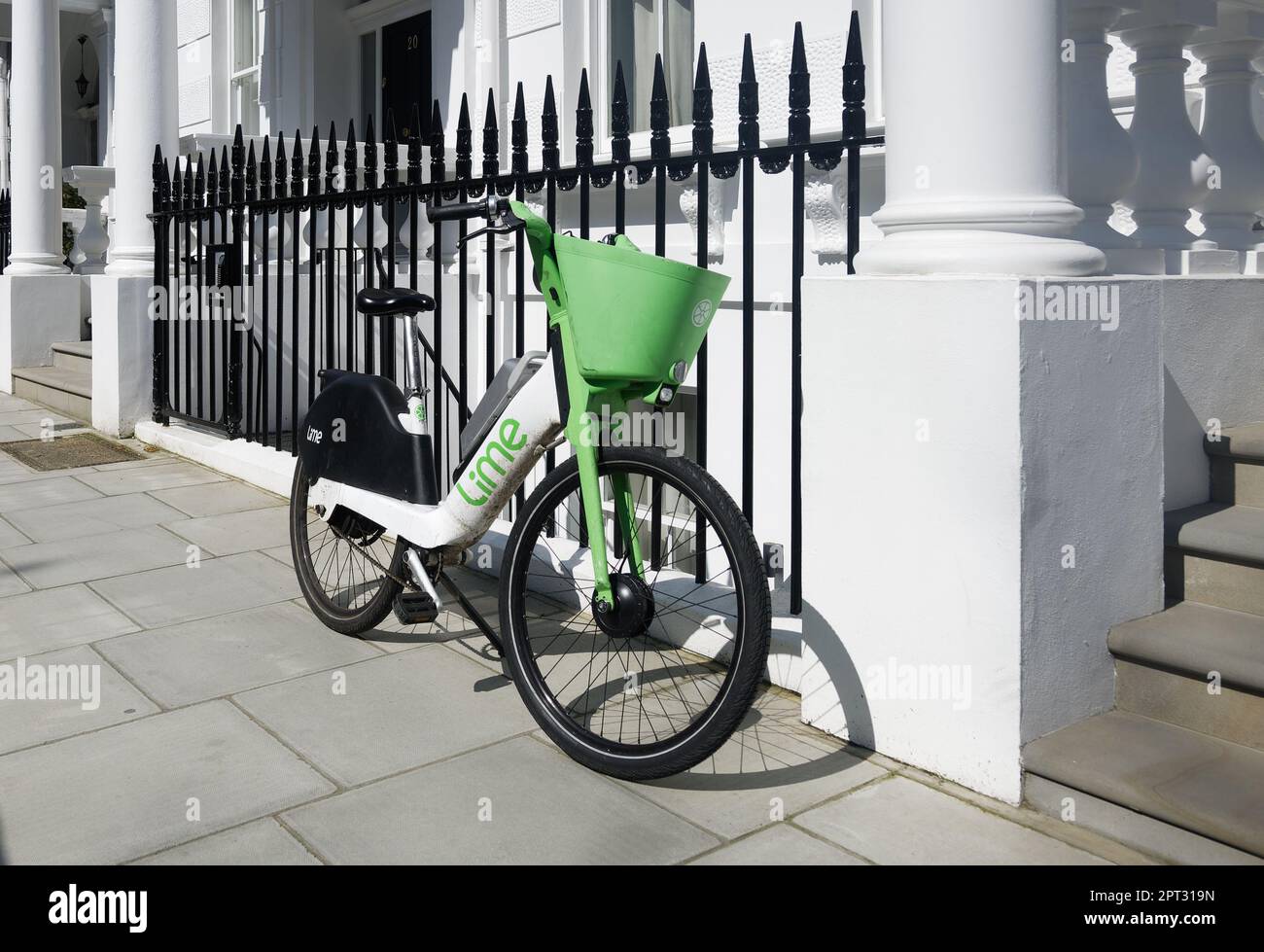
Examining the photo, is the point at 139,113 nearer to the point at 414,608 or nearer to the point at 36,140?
the point at 36,140

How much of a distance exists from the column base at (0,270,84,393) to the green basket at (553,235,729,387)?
878 cm

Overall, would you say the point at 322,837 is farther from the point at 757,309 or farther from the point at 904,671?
the point at 757,309

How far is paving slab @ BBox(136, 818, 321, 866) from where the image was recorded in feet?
8.86

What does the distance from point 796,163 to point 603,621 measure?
1453 mm

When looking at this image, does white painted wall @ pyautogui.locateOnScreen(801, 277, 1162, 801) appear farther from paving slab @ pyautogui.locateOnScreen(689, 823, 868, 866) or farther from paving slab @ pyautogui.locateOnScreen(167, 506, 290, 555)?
paving slab @ pyautogui.locateOnScreen(167, 506, 290, 555)

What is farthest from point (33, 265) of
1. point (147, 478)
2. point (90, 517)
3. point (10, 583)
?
point (10, 583)

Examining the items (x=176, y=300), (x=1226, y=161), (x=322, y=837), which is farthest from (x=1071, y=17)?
(x=176, y=300)

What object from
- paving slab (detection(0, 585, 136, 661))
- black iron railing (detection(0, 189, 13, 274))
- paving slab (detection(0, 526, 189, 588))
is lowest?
paving slab (detection(0, 585, 136, 661))

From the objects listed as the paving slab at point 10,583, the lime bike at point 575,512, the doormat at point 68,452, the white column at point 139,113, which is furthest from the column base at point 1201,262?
the white column at point 139,113

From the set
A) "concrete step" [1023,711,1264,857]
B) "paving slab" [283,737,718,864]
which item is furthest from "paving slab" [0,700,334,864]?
"concrete step" [1023,711,1264,857]

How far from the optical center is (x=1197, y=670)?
9.77 ft

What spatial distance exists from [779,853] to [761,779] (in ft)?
1.33

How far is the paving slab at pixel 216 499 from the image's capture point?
6.23 meters

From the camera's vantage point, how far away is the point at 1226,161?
164 inches
